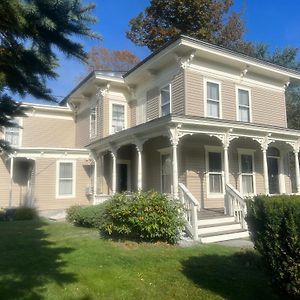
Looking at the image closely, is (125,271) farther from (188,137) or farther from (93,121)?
(93,121)

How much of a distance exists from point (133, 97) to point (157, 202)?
1061 cm

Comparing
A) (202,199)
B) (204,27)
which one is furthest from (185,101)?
(204,27)

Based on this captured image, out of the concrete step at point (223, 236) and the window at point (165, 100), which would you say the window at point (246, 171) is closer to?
the window at point (165, 100)

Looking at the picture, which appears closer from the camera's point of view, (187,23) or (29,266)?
(29,266)

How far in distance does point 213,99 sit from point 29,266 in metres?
11.4

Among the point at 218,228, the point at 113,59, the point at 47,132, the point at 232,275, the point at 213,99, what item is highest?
the point at 113,59

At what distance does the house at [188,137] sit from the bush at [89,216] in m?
2.55

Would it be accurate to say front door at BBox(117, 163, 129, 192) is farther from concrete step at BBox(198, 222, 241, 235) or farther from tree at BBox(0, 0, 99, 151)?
tree at BBox(0, 0, 99, 151)

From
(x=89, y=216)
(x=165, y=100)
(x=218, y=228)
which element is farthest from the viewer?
(x=165, y=100)

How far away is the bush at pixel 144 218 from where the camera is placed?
32.9 feet

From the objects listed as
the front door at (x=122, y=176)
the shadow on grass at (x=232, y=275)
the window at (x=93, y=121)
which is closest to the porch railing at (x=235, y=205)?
the shadow on grass at (x=232, y=275)

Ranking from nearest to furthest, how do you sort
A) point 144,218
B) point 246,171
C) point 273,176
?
point 144,218 → point 246,171 → point 273,176

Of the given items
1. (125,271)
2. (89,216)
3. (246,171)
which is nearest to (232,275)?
(125,271)

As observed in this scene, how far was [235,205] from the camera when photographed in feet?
42.7
